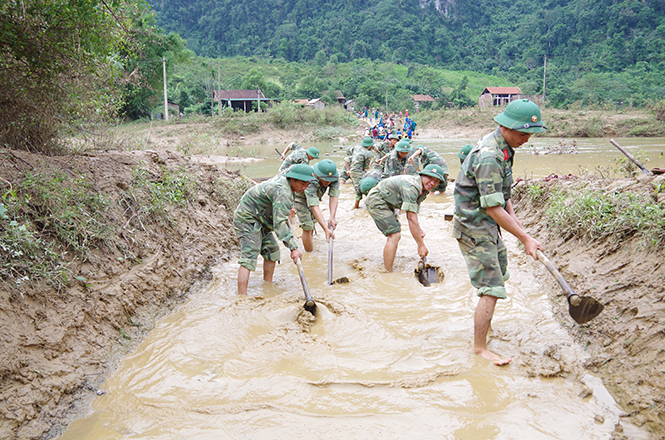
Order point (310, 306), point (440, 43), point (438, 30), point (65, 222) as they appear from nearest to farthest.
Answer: point (65, 222) < point (310, 306) < point (440, 43) < point (438, 30)

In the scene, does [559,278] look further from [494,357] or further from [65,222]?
[65,222]

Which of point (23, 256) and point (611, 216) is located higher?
point (611, 216)

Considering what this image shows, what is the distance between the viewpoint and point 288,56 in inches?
3871

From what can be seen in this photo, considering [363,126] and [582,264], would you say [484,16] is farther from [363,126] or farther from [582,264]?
[582,264]

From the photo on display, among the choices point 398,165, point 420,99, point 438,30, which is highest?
point 438,30

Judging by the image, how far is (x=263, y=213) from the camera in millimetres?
5062

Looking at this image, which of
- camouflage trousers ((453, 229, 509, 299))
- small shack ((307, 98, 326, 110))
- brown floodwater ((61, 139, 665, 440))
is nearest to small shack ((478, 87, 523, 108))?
small shack ((307, 98, 326, 110))

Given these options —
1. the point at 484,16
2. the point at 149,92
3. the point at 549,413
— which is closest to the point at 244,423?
the point at 549,413

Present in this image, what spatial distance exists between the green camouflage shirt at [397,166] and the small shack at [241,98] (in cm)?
4118

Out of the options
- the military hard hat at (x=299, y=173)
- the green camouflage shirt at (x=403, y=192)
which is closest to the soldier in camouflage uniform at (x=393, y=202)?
the green camouflage shirt at (x=403, y=192)

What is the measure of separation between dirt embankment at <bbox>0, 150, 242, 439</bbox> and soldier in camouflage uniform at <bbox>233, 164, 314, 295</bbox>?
35.6 inches

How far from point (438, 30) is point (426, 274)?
106 meters

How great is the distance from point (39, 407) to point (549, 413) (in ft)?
11.1

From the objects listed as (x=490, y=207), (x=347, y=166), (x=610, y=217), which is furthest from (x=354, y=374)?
(x=347, y=166)
